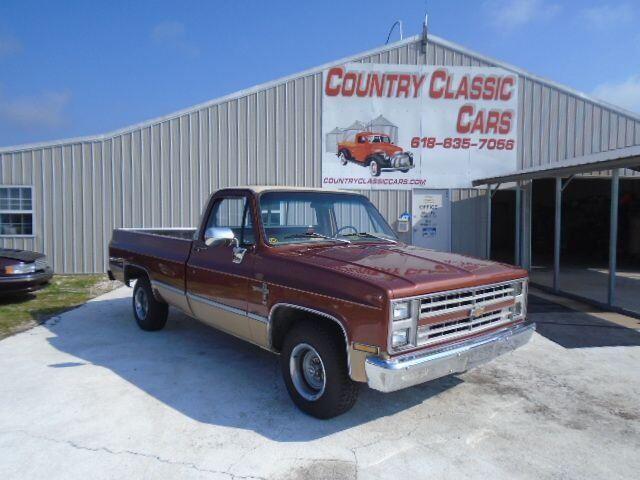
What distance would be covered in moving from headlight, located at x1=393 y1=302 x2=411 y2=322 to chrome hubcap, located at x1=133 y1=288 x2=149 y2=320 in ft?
14.7

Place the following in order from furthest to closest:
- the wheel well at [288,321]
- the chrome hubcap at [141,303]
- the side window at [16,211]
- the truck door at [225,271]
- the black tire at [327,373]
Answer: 1. the side window at [16,211]
2. the chrome hubcap at [141,303]
3. the truck door at [225,271]
4. the wheel well at [288,321]
5. the black tire at [327,373]

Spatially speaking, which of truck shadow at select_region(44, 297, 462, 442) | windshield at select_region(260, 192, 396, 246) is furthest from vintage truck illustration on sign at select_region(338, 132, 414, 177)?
windshield at select_region(260, 192, 396, 246)

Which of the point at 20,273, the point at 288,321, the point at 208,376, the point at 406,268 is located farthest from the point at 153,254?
the point at 406,268

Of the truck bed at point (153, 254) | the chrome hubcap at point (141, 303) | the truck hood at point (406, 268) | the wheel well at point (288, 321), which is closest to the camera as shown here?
the truck hood at point (406, 268)

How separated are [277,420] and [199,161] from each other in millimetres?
10255

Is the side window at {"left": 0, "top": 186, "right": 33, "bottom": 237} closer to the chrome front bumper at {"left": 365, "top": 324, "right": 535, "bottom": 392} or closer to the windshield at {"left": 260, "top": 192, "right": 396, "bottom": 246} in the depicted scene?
the windshield at {"left": 260, "top": 192, "right": 396, "bottom": 246}

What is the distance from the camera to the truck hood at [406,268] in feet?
11.7

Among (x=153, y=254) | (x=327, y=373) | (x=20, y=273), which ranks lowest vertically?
(x=327, y=373)

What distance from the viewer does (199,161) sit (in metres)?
13.1

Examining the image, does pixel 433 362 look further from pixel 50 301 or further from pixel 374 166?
pixel 374 166

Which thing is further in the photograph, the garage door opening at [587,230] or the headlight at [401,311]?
the garage door opening at [587,230]

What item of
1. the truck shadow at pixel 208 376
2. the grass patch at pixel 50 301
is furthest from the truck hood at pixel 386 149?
the truck shadow at pixel 208 376

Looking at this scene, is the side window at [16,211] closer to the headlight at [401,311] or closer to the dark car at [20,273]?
the dark car at [20,273]

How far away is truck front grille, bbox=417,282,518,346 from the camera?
3.62 meters
